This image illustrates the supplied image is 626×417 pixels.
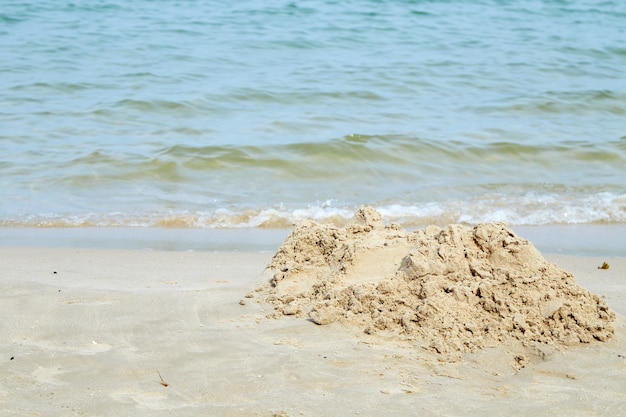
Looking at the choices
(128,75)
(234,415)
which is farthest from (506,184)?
(128,75)

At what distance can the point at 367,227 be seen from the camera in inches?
153

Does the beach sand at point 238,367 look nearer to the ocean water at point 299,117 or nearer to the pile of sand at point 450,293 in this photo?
the pile of sand at point 450,293

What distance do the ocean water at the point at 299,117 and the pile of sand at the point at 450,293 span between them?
8.78 feet

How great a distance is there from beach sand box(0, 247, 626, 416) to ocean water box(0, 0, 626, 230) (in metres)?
2.66

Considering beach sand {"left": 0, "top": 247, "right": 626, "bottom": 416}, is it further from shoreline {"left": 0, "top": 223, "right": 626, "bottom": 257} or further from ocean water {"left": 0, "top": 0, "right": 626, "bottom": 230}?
ocean water {"left": 0, "top": 0, "right": 626, "bottom": 230}

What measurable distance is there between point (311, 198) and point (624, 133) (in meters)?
4.49

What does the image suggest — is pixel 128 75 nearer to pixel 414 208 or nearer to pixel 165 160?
pixel 165 160

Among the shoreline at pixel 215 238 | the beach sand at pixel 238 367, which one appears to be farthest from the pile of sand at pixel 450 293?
the shoreline at pixel 215 238

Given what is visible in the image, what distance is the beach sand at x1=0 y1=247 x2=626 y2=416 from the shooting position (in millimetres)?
2547

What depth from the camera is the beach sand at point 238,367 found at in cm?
255

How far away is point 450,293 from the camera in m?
3.21

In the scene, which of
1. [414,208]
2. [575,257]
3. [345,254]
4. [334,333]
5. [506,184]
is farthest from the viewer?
[506,184]

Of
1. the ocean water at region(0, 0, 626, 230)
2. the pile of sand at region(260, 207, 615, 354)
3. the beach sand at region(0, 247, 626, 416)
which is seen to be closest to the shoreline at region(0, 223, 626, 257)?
the ocean water at region(0, 0, 626, 230)

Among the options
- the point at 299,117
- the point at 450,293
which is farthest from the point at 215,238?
the point at 299,117
